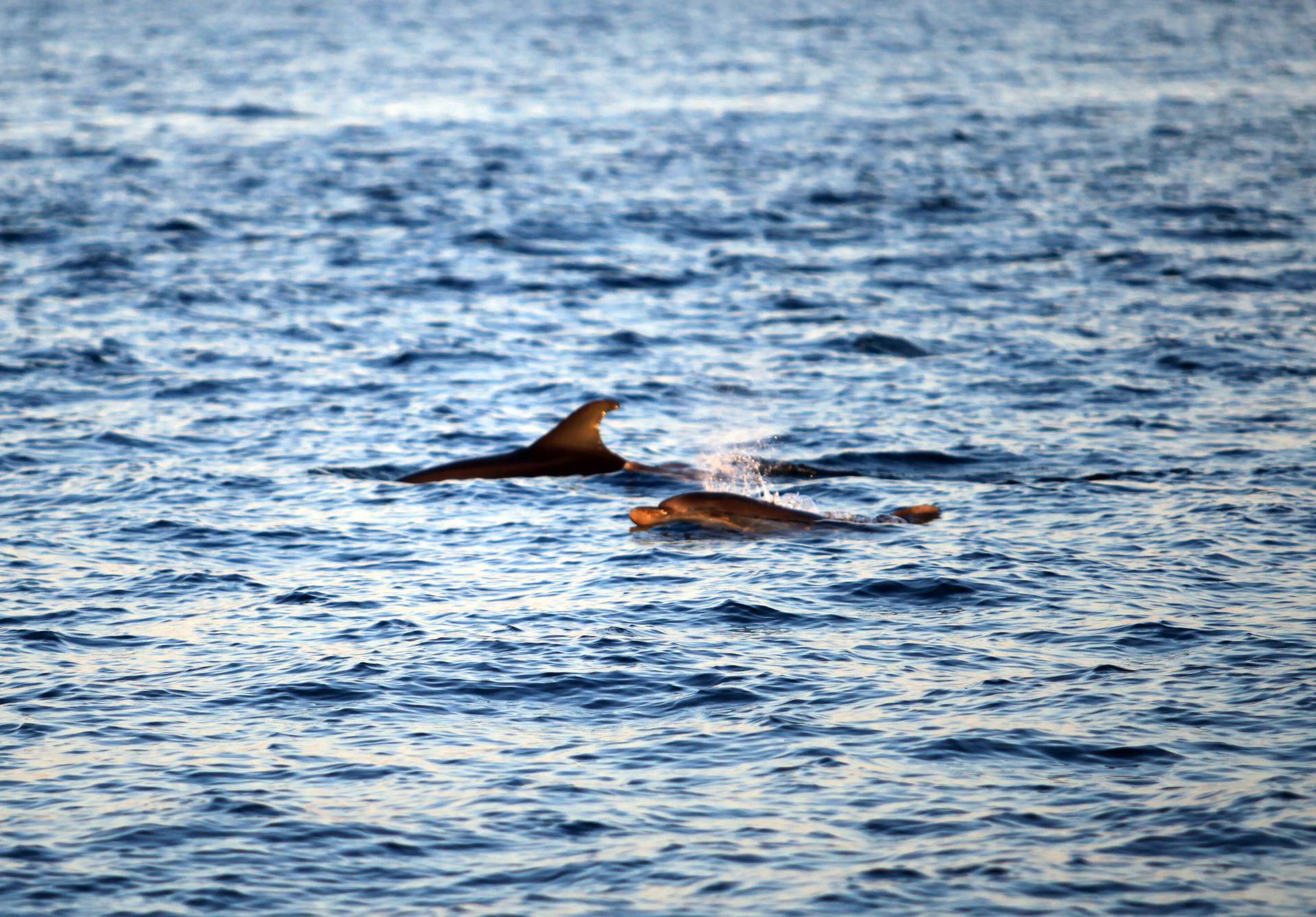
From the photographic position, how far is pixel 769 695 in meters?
13.9

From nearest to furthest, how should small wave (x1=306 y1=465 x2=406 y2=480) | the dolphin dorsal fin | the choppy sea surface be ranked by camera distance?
1. the choppy sea surface
2. the dolphin dorsal fin
3. small wave (x1=306 y1=465 x2=406 y2=480)

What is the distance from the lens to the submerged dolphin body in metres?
20.6

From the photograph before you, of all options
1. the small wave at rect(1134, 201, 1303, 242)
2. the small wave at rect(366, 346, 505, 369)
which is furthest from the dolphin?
the small wave at rect(1134, 201, 1303, 242)

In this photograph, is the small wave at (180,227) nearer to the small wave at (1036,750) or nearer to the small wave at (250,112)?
the small wave at (250,112)

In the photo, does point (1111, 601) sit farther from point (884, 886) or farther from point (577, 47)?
point (577, 47)

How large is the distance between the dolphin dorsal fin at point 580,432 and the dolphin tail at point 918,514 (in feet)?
12.8

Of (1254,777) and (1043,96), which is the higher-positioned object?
(1043,96)

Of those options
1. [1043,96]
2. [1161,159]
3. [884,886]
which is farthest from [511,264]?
[1043,96]

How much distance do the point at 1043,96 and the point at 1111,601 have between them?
146 ft

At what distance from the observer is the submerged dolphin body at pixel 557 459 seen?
2062 centimetres

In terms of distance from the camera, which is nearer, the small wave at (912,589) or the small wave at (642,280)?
the small wave at (912,589)

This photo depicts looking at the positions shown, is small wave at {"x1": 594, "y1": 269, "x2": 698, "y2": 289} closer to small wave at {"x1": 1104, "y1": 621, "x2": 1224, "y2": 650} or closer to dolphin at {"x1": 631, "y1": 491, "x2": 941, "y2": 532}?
dolphin at {"x1": 631, "y1": 491, "x2": 941, "y2": 532}

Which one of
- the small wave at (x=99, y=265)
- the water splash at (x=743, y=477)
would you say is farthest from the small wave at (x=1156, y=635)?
the small wave at (x=99, y=265)

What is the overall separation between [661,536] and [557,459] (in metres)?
3.03
